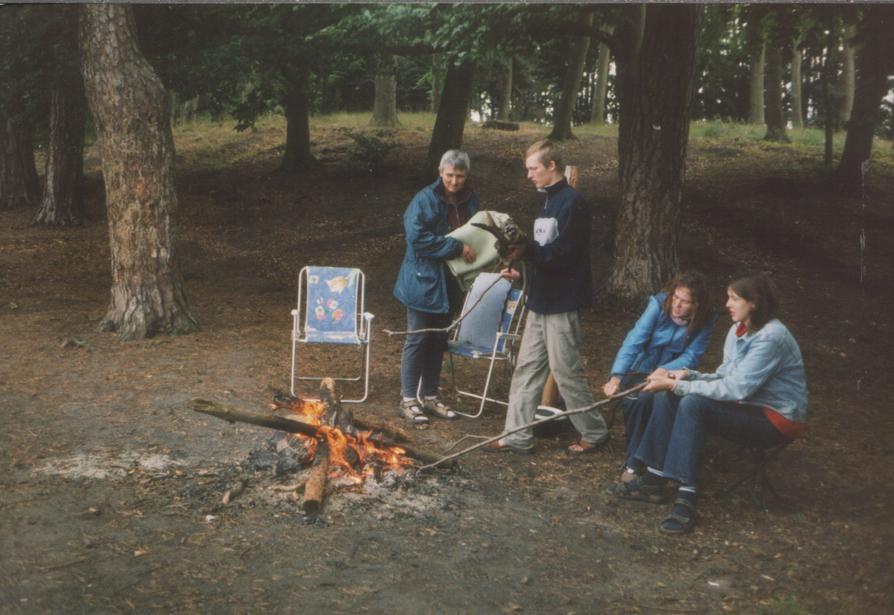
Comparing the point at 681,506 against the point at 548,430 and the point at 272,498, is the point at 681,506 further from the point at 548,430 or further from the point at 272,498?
the point at 272,498

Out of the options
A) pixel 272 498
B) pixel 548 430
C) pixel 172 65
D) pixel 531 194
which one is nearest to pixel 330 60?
pixel 172 65

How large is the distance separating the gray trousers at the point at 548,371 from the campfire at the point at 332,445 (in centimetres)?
85

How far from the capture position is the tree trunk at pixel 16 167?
53.2ft

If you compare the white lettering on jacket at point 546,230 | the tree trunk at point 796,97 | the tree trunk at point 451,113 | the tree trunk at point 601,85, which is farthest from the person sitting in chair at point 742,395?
the tree trunk at point 796,97

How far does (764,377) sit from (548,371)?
161 cm

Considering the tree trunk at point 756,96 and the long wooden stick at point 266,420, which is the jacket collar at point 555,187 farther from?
the tree trunk at point 756,96

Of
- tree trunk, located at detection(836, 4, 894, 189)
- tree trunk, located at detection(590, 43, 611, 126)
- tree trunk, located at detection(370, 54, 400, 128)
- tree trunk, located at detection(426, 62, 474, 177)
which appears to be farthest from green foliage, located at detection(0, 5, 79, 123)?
tree trunk, located at detection(590, 43, 611, 126)

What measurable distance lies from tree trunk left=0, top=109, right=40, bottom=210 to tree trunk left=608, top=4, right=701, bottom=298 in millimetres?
11262

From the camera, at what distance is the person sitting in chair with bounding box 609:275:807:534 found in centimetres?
492

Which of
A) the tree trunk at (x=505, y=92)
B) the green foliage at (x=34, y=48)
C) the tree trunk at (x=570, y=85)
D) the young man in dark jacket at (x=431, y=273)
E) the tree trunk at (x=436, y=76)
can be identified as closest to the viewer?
the young man in dark jacket at (x=431, y=273)

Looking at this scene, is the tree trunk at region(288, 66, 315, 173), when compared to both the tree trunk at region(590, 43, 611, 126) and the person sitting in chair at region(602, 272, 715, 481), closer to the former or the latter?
the tree trunk at region(590, 43, 611, 126)

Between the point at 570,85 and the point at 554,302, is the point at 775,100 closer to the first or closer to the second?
the point at 570,85

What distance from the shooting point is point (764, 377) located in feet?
16.1

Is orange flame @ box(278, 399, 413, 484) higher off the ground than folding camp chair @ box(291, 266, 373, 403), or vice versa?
folding camp chair @ box(291, 266, 373, 403)
